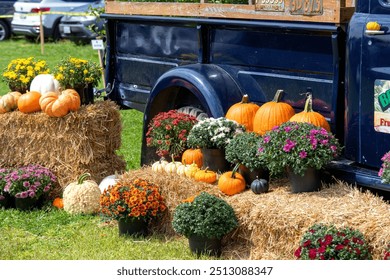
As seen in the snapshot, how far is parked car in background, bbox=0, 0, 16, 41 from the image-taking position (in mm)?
24234

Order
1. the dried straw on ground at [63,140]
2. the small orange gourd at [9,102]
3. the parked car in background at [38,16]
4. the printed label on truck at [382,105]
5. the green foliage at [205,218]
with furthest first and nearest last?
1. the parked car in background at [38,16]
2. the small orange gourd at [9,102]
3. the dried straw on ground at [63,140]
4. the green foliage at [205,218]
5. the printed label on truck at [382,105]

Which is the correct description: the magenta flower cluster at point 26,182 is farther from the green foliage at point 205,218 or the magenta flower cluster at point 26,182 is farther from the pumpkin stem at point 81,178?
the green foliage at point 205,218

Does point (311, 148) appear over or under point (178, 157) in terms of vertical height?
over

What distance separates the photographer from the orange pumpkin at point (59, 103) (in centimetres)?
740

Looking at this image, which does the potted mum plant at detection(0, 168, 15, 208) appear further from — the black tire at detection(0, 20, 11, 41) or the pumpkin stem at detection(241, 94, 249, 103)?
the black tire at detection(0, 20, 11, 41)

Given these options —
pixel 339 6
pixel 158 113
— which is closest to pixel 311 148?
pixel 339 6

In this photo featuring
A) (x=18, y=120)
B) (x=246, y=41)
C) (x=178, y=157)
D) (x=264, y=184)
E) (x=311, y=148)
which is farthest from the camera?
(x=18, y=120)

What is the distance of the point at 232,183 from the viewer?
20.3 feet

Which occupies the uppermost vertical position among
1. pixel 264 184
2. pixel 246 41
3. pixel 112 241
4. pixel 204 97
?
pixel 246 41

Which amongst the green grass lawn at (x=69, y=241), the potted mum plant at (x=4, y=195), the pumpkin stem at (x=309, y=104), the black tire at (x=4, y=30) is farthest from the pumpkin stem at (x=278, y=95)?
the black tire at (x=4, y=30)

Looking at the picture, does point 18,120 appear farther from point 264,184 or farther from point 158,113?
point 264,184

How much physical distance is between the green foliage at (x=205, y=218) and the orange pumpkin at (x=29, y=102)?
2.28m

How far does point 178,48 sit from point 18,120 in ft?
5.15

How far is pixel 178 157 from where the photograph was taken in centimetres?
714
